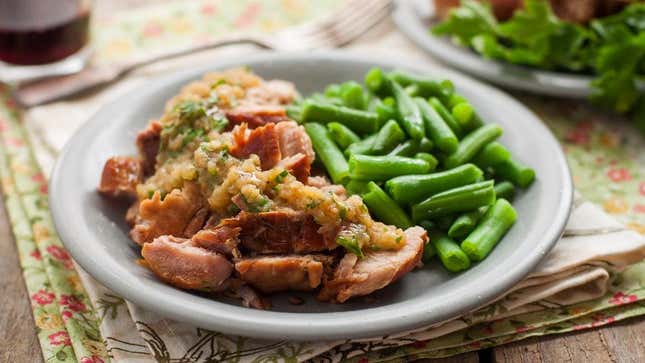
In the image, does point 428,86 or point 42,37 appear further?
point 42,37

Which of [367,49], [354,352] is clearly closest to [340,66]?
[367,49]

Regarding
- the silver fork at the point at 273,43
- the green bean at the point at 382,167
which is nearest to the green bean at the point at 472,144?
the green bean at the point at 382,167

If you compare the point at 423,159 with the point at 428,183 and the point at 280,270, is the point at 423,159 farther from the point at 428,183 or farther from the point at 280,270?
the point at 280,270

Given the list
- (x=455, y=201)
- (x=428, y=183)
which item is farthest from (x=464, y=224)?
(x=428, y=183)

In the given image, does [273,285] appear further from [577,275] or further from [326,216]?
[577,275]

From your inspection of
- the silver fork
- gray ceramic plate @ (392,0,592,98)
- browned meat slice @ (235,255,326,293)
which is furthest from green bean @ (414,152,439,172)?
the silver fork

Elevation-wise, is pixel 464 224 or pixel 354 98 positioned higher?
pixel 354 98

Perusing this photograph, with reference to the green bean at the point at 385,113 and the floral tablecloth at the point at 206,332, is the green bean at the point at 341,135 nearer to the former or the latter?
the green bean at the point at 385,113

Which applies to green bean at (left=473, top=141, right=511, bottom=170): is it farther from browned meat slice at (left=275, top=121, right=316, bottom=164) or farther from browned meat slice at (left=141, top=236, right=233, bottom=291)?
browned meat slice at (left=141, top=236, right=233, bottom=291)
